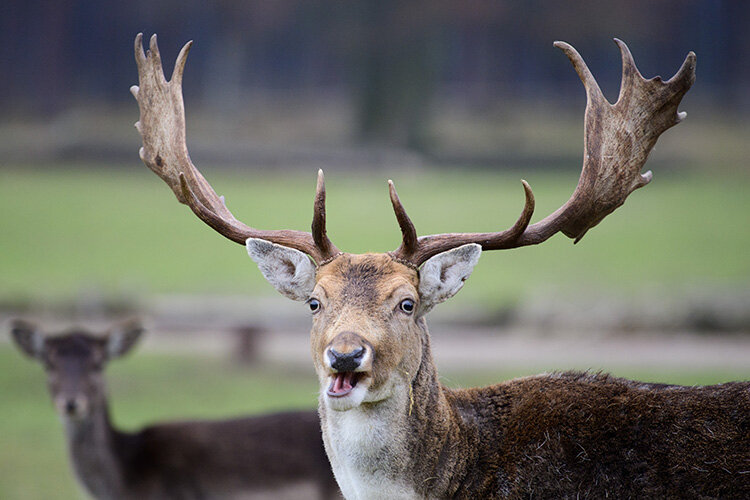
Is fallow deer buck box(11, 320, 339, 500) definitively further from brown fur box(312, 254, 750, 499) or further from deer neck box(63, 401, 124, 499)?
brown fur box(312, 254, 750, 499)

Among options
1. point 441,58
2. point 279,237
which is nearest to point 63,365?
point 279,237

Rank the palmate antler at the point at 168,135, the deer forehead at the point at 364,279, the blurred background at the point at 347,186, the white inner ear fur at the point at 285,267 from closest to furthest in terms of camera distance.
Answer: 1. the deer forehead at the point at 364,279
2. the white inner ear fur at the point at 285,267
3. the palmate antler at the point at 168,135
4. the blurred background at the point at 347,186

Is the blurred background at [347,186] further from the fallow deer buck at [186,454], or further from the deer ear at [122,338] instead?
the fallow deer buck at [186,454]

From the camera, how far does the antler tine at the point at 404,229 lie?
5090mm

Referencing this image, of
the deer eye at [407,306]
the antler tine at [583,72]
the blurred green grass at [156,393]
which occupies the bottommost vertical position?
the blurred green grass at [156,393]

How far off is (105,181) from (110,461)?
1136 inches

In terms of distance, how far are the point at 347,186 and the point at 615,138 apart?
29229mm

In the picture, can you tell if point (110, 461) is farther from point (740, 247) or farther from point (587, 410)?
point (740, 247)

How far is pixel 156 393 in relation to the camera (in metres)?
13.5

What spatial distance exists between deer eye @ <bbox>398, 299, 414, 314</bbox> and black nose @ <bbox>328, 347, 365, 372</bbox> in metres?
0.49

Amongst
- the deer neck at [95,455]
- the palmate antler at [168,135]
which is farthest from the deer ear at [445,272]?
the deer neck at [95,455]

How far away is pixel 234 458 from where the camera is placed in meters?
7.99

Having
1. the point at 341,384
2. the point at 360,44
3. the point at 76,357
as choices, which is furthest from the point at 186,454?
the point at 360,44

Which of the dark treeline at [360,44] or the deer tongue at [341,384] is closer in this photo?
the deer tongue at [341,384]
